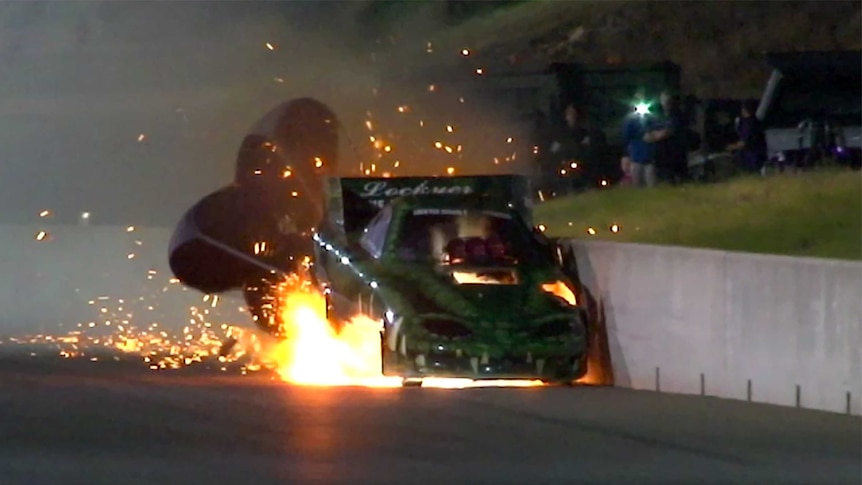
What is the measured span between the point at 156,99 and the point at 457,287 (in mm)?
22440

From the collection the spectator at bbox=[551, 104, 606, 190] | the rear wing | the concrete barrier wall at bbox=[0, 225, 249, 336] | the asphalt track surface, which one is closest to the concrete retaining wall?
the asphalt track surface

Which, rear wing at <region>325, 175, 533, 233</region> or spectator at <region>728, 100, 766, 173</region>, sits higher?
spectator at <region>728, 100, 766, 173</region>

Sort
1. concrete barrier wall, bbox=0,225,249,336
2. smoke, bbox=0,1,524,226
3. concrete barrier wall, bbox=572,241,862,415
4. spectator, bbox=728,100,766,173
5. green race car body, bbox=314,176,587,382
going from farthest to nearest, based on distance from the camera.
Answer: smoke, bbox=0,1,524,226
spectator, bbox=728,100,766,173
concrete barrier wall, bbox=0,225,249,336
green race car body, bbox=314,176,587,382
concrete barrier wall, bbox=572,241,862,415

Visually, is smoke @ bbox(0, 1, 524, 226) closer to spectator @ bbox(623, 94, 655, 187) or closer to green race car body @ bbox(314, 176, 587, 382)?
spectator @ bbox(623, 94, 655, 187)

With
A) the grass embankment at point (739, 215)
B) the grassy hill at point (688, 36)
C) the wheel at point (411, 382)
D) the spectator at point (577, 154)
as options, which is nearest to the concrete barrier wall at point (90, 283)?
the grass embankment at point (739, 215)

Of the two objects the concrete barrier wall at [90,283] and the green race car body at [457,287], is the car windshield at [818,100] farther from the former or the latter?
the green race car body at [457,287]

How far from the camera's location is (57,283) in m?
26.7

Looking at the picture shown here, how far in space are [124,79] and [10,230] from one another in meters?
6.17

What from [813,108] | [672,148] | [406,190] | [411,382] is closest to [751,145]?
[813,108]

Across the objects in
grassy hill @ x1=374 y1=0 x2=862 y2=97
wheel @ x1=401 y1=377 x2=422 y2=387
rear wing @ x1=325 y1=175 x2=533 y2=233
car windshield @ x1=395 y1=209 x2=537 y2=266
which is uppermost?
grassy hill @ x1=374 y1=0 x2=862 y2=97

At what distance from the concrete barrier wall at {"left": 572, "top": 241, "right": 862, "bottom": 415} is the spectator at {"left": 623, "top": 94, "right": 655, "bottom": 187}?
8165mm

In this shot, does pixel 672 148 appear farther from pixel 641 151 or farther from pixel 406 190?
pixel 406 190

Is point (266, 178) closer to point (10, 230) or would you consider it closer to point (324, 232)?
point (324, 232)

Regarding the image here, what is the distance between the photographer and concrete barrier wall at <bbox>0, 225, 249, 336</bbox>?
24.0 meters
